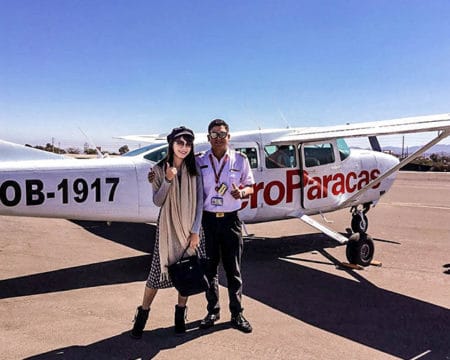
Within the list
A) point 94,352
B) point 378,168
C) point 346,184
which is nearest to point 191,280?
point 94,352

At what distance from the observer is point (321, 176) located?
22.4 feet

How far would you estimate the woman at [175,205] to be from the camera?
330cm

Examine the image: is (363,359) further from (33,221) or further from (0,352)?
(33,221)

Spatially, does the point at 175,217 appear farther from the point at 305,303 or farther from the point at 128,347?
the point at 305,303

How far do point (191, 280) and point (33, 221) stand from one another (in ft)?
24.0

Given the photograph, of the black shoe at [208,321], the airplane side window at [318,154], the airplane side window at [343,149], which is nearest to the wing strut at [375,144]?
the airplane side window at [343,149]

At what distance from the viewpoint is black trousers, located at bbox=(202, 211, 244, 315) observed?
3.70 meters

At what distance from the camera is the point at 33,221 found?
935 cm

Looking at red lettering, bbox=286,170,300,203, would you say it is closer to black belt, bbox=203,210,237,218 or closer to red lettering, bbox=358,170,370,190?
red lettering, bbox=358,170,370,190

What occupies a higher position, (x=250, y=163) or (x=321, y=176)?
(x=250, y=163)

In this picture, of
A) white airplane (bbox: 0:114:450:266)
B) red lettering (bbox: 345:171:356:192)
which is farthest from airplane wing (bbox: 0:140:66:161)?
red lettering (bbox: 345:171:356:192)

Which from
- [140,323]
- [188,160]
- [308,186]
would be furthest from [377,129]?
[140,323]

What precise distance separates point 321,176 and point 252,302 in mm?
3072

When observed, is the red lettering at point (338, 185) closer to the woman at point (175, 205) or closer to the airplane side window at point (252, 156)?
the airplane side window at point (252, 156)
